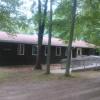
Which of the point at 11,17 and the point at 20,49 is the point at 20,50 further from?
the point at 11,17

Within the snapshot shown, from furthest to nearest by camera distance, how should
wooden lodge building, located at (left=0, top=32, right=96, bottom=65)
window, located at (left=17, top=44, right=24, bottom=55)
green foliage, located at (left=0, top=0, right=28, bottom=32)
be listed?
window, located at (left=17, top=44, right=24, bottom=55), wooden lodge building, located at (left=0, top=32, right=96, bottom=65), green foliage, located at (left=0, top=0, right=28, bottom=32)

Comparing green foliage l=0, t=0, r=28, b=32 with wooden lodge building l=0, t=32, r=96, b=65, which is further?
wooden lodge building l=0, t=32, r=96, b=65

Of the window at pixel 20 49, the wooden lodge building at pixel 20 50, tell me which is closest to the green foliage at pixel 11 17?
the wooden lodge building at pixel 20 50

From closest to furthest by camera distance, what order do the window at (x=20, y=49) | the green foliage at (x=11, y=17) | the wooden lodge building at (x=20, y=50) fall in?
the green foliage at (x=11, y=17), the wooden lodge building at (x=20, y=50), the window at (x=20, y=49)

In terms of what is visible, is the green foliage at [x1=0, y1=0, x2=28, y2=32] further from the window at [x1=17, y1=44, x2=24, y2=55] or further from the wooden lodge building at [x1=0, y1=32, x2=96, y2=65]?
the window at [x1=17, y1=44, x2=24, y2=55]

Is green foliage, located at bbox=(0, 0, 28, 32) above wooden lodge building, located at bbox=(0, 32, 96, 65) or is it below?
above

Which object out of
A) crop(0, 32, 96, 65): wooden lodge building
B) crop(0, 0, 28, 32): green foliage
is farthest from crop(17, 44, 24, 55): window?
crop(0, 0, 28, 32): green foliage

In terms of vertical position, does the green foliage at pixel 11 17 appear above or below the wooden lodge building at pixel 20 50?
above

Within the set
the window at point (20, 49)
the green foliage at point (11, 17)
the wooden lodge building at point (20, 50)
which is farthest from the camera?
the window at point (20, 49)

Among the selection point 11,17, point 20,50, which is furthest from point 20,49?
point 11,17

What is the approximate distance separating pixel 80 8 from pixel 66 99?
42.6ft

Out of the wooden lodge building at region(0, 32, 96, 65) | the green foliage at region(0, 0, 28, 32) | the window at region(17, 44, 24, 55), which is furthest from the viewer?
the window at region(17, 44, 24, 55)

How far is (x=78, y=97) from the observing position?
1207 centimetres

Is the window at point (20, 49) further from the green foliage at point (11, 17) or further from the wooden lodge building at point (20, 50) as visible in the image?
the green foliage at point (11, 17)
